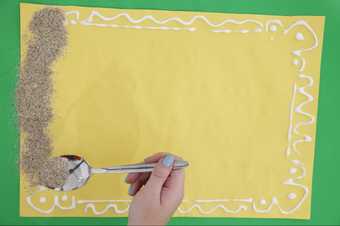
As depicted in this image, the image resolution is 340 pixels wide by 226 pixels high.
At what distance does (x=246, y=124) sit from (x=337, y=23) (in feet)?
0.84

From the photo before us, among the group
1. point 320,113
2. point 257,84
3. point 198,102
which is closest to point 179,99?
point 198,102

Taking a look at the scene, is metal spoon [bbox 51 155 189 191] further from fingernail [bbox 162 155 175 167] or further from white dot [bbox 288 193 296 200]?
white dot [bbox 288 193 296 200]

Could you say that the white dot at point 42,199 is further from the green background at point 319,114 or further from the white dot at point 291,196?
the white dot at point 291,196

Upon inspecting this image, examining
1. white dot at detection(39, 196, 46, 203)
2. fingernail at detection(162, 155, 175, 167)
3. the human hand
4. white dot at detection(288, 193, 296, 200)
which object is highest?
fingernail at detection(162, 155, 175, 167)

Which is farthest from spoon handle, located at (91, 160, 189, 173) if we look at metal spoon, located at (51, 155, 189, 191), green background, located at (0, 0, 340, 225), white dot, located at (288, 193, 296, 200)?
white dot, located at (288, 193, 296, 200)

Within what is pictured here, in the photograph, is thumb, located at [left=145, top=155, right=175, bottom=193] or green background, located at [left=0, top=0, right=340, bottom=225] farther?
green background, located at [left=0, top=0, right=340, bottom=225]

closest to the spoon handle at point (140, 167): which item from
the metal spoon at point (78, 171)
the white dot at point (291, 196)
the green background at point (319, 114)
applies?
the metal spoon at point (78, 171)

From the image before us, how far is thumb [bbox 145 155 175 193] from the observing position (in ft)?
1.62

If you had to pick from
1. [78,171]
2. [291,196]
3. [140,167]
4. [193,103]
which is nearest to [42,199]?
[78,171]

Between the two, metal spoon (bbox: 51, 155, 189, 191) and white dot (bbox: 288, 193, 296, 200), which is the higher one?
metal spoon (bbox: 51, 155, 189, 191)

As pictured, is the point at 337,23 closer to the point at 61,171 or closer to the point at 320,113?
the point at 320,113

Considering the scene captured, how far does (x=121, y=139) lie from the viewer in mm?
626

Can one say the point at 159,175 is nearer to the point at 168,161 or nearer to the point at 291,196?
the point at 168,161

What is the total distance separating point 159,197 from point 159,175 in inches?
1.2
